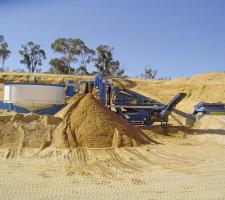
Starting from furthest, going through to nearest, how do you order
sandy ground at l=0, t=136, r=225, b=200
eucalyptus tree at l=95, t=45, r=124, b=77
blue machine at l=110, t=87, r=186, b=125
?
1. eucalyptus tree at l=95, t=45, r=124, b=77
2. blue machine at l=110, t=87, r=186, b=125
3. sandy ground at l=0, t=136, r=225, b=200

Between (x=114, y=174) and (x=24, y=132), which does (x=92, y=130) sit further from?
(x=114, y=174)

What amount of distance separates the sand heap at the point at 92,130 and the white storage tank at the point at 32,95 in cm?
634

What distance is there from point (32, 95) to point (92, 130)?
874cm

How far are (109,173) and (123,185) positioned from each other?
133 centimetres

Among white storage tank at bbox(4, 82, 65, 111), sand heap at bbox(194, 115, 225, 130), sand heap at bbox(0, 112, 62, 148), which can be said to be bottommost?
sand heap at bbox(194, 115, 225, 130)

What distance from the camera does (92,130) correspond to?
1412 cm

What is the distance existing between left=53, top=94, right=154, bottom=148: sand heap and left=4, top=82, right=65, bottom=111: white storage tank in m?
6.34

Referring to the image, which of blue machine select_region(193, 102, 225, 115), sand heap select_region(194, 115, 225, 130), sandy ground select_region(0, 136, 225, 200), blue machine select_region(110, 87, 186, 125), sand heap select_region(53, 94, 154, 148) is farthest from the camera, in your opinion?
blue machine select_region(193, 102, 225, 115)

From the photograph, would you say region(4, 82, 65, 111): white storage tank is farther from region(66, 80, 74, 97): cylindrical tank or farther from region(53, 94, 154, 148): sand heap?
region(53, 94, 154, 148): sand heap

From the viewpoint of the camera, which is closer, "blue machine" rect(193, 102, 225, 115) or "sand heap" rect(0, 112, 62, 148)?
"sand heap" rect(0, 112, 62, 148)

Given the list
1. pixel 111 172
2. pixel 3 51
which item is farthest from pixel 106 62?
pixel 111 172

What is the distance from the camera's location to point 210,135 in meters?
19.2

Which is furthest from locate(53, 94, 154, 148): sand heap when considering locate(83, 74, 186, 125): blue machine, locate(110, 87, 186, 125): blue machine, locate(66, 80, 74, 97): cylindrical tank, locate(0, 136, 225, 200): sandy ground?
locate(66, 80, 74, 97): cylindrical tank

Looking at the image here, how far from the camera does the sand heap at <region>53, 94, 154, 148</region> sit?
44.9ft
